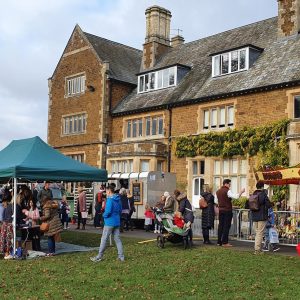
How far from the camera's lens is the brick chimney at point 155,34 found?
105 feet

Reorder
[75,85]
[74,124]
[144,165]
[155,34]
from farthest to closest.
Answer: [155,34] < [75,85] < [74,124] < [144,165]

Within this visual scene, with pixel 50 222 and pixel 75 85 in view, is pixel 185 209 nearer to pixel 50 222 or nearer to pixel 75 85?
pixel 50 222

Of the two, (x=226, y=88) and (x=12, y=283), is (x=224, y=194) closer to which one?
(x=12, y=283)

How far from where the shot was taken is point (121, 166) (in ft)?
89.7

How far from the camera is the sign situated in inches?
863

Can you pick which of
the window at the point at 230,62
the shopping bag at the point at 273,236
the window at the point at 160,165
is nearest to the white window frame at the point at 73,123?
the window at the point at 160,165

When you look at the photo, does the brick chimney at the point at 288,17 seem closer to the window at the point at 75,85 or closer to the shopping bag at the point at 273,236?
the window at the point at 75,85

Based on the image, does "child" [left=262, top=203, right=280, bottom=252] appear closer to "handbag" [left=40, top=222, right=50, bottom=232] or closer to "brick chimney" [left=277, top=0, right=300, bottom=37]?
"handbag" [left=40, top=222, right=50, bottom=232]

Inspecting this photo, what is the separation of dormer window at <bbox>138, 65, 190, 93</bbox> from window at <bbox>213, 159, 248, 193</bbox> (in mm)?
6260

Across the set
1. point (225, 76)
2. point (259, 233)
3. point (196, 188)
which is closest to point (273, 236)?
point (259, 233)

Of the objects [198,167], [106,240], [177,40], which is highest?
[177,40]

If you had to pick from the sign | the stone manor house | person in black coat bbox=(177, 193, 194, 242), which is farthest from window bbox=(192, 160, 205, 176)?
→ person in black coat bbox=(177, 193, 194, 242)

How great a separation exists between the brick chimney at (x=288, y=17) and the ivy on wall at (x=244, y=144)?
549cm

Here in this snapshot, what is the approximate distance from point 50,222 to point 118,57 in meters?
22.2
